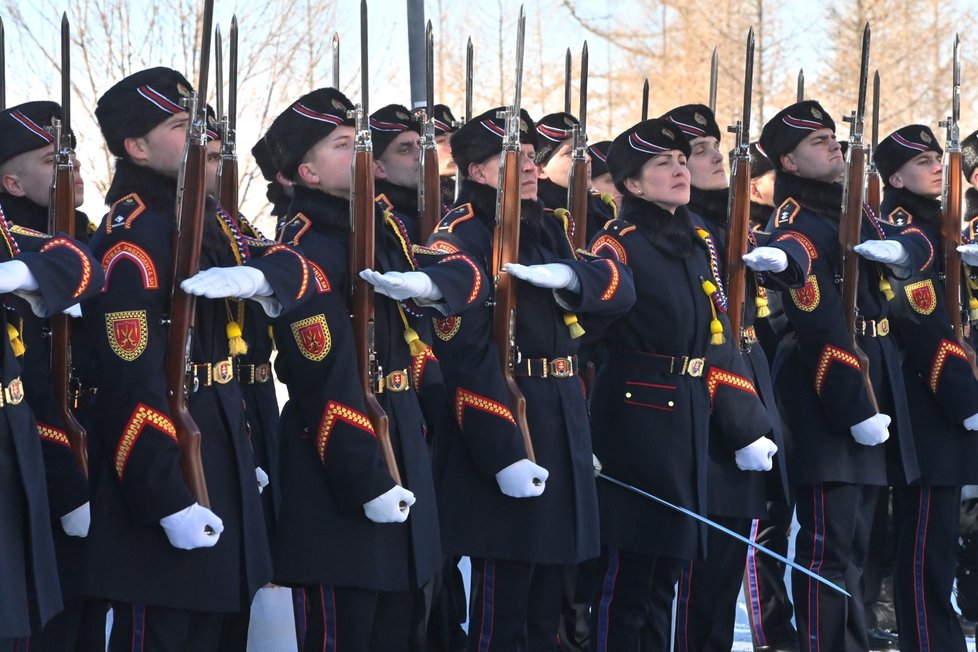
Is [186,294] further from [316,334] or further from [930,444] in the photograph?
[930,444]

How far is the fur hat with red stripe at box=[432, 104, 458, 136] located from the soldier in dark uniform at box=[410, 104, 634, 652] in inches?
A: 64.4

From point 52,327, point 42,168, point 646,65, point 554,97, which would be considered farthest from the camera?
point 646,65

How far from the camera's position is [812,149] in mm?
5219

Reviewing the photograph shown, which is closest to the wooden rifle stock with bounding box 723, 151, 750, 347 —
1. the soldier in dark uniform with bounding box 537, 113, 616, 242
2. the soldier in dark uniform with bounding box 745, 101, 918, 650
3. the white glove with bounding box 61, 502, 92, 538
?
the soldier in dark uniform with bounding box 745, 101, 918, 650

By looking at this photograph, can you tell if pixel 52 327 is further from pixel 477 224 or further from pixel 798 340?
pixel 798 340

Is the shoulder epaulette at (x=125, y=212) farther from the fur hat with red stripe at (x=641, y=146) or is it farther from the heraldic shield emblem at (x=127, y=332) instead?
the fur hat with red stripe at (x=641, y=146)

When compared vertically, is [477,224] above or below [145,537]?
above

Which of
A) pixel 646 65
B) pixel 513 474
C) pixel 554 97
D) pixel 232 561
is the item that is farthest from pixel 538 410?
pixel 646 65

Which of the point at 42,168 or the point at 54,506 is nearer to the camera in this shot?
the point at 54,506

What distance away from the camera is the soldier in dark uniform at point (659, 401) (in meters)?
4.47

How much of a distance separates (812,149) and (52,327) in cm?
284

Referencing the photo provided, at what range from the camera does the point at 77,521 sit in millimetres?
3459

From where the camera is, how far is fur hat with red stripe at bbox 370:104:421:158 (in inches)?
201

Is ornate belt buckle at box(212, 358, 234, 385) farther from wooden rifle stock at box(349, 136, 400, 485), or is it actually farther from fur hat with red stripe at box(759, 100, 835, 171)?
fur hat with red stripe at box(759, 100, 835, 171)
